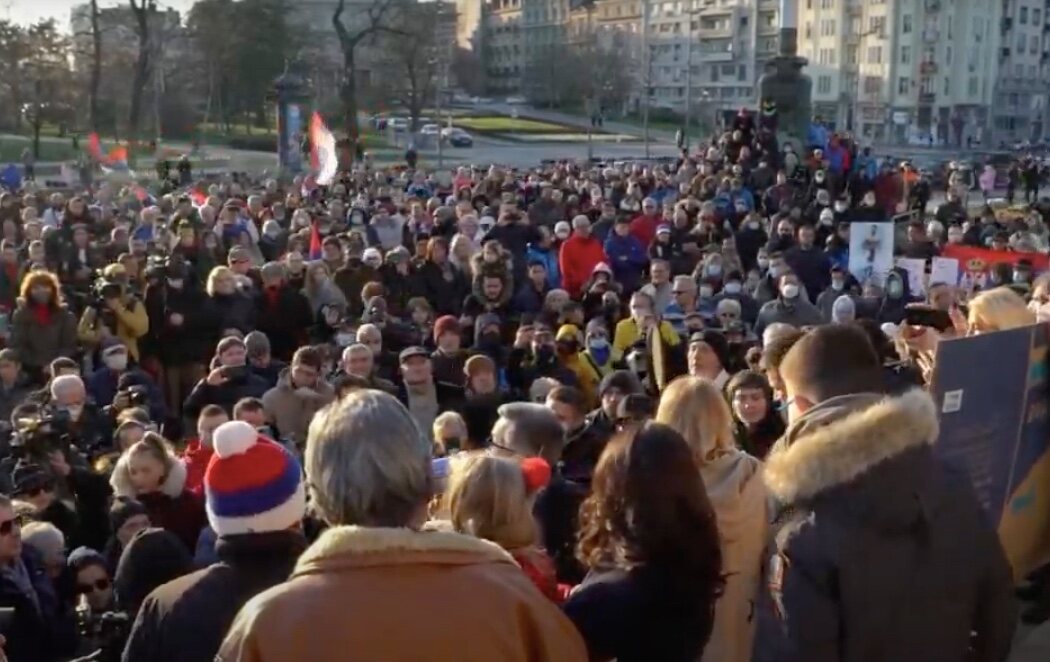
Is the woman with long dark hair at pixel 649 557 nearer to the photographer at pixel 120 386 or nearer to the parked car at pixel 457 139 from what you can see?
the photographer at pixel 120 386

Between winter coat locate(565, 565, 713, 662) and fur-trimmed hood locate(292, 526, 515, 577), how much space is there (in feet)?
2.70

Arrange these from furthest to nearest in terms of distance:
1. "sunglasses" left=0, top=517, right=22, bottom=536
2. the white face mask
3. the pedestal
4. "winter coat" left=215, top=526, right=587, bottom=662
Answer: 1. the pedestal
2. the white face mask
3. "sunglasses" left=0, top=517, right=22, bottom=536
4. "winter coat" left=215, top=526, right=587, bottom=662

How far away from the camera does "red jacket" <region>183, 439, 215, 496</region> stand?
637 cm

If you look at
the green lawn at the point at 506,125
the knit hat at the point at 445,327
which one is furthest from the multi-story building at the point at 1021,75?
the knit hat at the point at 445,327

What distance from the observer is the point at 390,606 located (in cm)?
236

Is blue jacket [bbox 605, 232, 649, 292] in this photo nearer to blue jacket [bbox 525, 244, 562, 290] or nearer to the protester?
blue jacket [bbox 525, 244, 562, 290]

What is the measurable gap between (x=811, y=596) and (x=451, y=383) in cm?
573

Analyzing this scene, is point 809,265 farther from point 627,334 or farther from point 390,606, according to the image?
point 390,606

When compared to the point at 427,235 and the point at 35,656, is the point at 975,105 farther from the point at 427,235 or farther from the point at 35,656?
the point at 35,656

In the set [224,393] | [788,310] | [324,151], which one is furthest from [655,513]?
[324,151]

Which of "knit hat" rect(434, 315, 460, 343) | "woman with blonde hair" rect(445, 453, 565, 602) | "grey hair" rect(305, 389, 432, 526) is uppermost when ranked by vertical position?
"grey hair" rect(305, 389, 432, 526)

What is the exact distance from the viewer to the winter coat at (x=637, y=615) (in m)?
3.22

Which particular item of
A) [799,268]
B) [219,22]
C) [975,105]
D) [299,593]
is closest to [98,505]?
[299,593]

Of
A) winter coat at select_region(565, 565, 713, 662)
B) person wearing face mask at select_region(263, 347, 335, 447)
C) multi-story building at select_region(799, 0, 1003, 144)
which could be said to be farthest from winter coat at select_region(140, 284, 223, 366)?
multi-story building at select_region(799, 0, 1003, 144)
